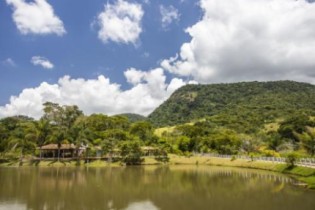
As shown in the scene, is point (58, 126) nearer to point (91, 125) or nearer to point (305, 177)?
point (91, 125)

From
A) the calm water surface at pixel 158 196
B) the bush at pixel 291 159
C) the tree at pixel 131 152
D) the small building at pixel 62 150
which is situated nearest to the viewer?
the calm water surface at pixel 158 196

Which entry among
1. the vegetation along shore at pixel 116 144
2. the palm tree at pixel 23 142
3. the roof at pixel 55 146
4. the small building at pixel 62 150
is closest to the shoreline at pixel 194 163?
the vegetation along shore at pixel 116 144

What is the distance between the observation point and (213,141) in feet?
270

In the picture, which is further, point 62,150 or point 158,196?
point 62,150

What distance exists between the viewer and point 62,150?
249ft

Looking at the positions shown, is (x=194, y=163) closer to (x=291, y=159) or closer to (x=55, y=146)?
(x=291, y=159)

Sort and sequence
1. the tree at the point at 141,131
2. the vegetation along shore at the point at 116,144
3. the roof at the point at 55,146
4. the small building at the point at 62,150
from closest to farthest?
the vegetation along shore at the point at 116,144 < the roof at the point at 55,146 < the small building at the point at 62,150 < the tree at the point at 141,131

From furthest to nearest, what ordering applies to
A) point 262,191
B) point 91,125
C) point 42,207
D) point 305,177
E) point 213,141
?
1. point 91,125
2. point 213,141
3. point 305,177
4. point 262,191
5. point 42,207

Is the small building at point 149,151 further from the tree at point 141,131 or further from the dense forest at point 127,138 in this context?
the tree at point 141,131

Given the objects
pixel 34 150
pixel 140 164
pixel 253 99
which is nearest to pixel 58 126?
pixel 34 150

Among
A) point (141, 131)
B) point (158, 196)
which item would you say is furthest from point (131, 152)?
point (158, 196)

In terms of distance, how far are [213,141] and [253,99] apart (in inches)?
4348

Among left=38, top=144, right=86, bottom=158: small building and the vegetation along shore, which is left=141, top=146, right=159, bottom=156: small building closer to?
the vegetation along shore

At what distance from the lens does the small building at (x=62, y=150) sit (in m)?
74.3
